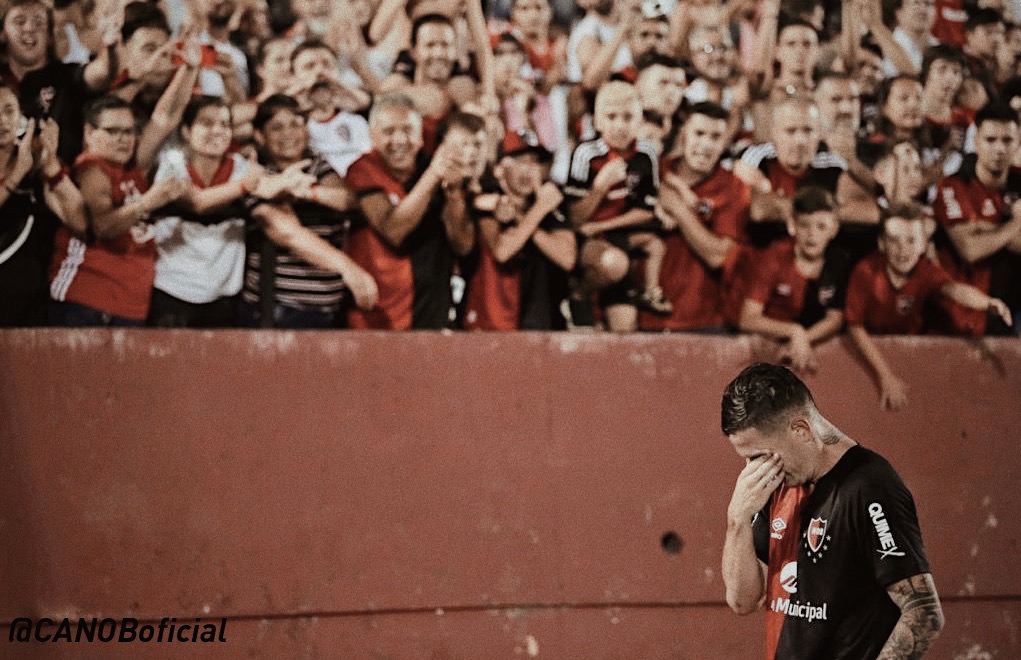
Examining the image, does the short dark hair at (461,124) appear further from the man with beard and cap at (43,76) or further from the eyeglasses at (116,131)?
the man with beard and cap at (43,76)

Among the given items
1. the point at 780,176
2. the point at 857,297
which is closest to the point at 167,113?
the point at 780,176

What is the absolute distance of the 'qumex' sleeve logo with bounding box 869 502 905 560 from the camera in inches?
141

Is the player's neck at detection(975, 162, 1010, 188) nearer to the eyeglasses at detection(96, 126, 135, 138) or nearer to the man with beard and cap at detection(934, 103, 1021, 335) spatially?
the man with beard and cap at detection(934, 103, 1021, 335)

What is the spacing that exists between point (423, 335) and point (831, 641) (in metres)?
3.59

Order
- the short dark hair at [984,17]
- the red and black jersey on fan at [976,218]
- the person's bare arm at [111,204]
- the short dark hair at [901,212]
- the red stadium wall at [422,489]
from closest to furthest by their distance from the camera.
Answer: the red stadium wall at [422,489] → the person's bare arm at [111,204] → the short dark hair at [901,212] → the red and black jersey on fan at [976,218] → the short dark hair at [984,17]

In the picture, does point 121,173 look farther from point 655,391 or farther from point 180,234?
point 655,391

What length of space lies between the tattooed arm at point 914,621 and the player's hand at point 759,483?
1.51 ft

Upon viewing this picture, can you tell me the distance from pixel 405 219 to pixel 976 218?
11.5ft

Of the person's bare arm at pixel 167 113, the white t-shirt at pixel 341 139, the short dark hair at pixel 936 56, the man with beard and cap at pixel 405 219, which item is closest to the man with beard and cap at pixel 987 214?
the short dark hair at pixel 936 56

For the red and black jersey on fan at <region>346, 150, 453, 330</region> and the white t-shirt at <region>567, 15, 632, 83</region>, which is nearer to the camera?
the red and black jersey on fan at <region>346, 150, 453, 330</region>

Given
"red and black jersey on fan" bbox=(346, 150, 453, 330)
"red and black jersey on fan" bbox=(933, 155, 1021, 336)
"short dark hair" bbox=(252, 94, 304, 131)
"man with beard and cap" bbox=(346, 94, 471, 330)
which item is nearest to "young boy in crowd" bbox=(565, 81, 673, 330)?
"man with beard and cap" bbox=(346, 94, 471, 330)

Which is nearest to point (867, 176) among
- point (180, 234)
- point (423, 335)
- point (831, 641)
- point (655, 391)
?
point (655, 391)

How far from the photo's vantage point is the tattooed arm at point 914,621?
3504mm

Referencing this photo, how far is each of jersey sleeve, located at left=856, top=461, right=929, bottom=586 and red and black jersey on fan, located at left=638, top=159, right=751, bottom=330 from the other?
12.1ft
